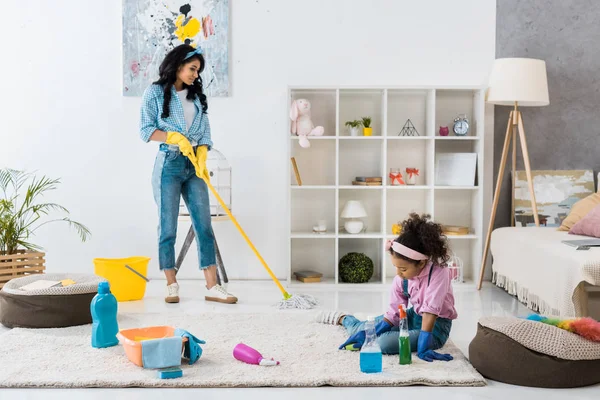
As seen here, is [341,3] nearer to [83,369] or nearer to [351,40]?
[351,40]

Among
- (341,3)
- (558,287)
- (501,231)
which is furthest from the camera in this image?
(341,3)

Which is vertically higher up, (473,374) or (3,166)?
(3,166)

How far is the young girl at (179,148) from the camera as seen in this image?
13.2 feet

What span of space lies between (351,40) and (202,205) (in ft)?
5.43

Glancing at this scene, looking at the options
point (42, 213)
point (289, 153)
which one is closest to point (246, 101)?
point (289, 153)

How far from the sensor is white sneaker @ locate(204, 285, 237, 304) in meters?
4.07

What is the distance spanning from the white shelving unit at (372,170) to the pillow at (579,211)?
0.74 metres

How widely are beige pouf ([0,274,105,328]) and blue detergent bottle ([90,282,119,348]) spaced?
0.45 metres

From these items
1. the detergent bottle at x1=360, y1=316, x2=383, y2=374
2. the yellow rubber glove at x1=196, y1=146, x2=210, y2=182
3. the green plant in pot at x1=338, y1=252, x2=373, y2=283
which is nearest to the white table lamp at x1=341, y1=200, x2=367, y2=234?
the green plant in pot at x1=338, y1=252, x2=373, y2=283

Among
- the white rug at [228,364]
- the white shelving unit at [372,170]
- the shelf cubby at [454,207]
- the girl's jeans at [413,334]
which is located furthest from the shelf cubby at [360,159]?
the girl's jeans at [413,334]

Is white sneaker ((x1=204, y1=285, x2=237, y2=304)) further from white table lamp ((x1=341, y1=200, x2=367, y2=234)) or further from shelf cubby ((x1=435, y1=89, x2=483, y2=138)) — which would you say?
shelf cubby ((x1=435, y1=89, x2=483, y2=138))

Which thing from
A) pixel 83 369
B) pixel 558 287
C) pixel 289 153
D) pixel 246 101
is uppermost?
pixel 246 101

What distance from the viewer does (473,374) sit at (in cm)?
255

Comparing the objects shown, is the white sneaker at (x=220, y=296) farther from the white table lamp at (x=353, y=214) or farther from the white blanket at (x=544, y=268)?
the white blanket at (x=544, y=268)
